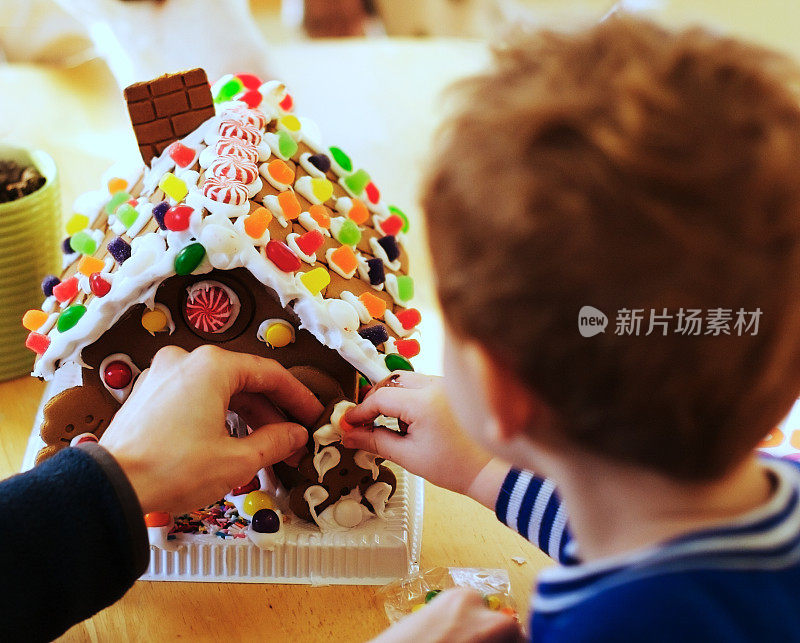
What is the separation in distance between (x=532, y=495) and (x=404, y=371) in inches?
5.5

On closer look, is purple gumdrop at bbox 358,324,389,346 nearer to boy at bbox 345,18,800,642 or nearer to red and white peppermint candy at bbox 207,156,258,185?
red and white peppermint candy at bbox 207,156,258,185

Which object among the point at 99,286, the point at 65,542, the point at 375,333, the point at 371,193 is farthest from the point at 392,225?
the point at 65,542

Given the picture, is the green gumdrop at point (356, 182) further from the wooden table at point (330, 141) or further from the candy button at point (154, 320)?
Result: the candy button at point (154, 320)

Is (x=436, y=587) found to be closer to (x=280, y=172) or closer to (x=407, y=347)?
(x=407, y=347)

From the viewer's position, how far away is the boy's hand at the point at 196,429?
0.64 m

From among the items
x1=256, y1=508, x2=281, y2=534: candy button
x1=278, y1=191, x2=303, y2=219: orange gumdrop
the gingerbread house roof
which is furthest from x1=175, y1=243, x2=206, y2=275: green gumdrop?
x1=256, y1=508, x2=281, y2=534: candy button

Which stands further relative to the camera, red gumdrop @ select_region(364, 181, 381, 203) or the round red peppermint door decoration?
red gumdrop @ select_region(364, 181, 381, 203)

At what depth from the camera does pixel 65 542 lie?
0.58 metres

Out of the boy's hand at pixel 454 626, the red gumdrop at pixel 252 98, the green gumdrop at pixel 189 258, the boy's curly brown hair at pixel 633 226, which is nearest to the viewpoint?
the boy's curly brown hair at pixel 633 226

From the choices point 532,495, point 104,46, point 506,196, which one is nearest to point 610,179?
point 506,196

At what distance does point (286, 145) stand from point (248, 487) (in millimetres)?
315

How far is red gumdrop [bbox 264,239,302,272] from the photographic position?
70 centimetres

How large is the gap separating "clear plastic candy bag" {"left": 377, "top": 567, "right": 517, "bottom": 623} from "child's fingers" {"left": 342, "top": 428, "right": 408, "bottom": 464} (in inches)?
4.0

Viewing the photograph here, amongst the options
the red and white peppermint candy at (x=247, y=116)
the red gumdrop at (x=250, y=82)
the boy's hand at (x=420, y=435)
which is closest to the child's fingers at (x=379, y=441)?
the boy's hand at (x=420, y=435)
